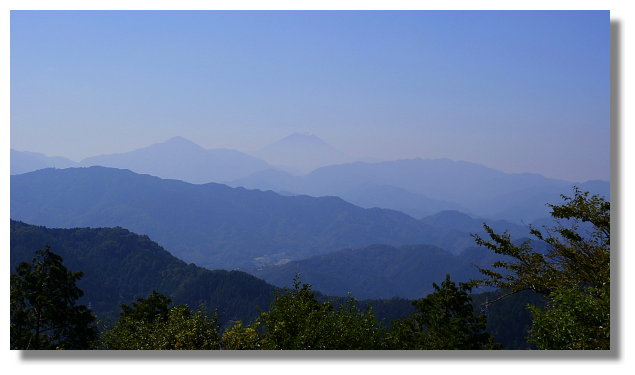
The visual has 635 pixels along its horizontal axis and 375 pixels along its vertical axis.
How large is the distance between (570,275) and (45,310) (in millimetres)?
13294

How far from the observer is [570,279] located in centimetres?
973

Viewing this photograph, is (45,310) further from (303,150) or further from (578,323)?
(578,323)

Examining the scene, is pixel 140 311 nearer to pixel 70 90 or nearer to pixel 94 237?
pixel 70 90

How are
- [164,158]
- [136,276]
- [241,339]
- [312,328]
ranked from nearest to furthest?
1. [241,339]
2. [312,328]
3. [164,158]
4. [136,276]

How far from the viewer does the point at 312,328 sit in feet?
28.6

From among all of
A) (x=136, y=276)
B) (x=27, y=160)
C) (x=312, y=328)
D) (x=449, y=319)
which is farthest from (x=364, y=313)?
(x=136, y=276)

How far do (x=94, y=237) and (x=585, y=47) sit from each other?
15253 centimetres

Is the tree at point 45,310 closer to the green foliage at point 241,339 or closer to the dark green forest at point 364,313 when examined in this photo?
the dark green forest at point 364,313

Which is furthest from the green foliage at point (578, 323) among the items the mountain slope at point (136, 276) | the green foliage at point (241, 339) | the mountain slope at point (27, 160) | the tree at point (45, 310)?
the mountain slope at point (136, 276)

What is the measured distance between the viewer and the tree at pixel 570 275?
7.99m

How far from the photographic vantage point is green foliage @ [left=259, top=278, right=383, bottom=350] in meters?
8.52

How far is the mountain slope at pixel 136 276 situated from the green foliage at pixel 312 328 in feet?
348
